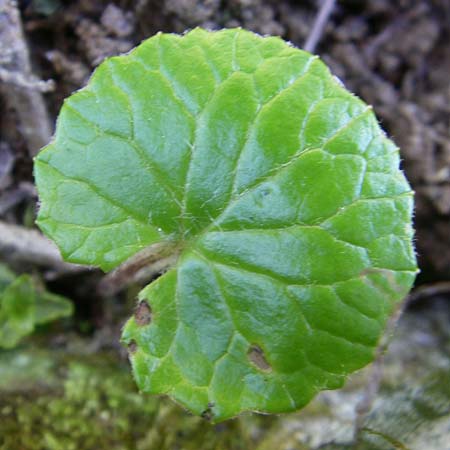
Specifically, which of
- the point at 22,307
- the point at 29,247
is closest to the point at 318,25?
the point at 29,247

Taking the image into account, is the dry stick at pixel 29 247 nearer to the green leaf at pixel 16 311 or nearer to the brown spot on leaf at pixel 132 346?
the green leaf at pixel 16 311

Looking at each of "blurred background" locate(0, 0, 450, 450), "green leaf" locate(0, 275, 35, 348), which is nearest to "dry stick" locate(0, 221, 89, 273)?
"blurred background" locate(0, 0, 450, 450)

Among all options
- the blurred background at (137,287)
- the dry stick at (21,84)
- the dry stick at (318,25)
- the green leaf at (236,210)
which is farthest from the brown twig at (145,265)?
the dry stick at (318,25)

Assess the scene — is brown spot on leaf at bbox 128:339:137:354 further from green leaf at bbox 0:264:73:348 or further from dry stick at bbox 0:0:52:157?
dry stick at bbox 0:0:52:157

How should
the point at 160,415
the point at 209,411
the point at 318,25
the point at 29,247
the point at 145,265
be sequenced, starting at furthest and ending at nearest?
the point at 318,25, the point at 29,247, the point at 160,415, the point at 145,265, the point at 209,411

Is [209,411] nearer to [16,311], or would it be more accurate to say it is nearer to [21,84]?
[16,311]

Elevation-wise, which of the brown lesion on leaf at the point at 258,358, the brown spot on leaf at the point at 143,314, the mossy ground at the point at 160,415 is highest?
the brown lesion on leaf at the point at 258,358

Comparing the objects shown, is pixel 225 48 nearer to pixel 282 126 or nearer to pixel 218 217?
pixel 282 126

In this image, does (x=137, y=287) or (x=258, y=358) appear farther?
(x=137, y=287)
